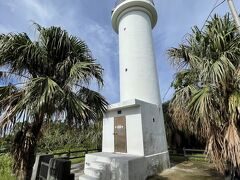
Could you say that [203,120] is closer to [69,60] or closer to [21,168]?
[69,60]

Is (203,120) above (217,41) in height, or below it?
below

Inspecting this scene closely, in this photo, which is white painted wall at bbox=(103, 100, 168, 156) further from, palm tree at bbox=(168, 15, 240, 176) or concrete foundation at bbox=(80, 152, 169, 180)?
palm tree at bbox=(168, 15, 240, 176)

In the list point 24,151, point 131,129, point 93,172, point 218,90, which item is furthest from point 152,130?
point 24,151

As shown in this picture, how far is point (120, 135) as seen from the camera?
8.91m

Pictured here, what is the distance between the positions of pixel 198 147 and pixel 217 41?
12063mm

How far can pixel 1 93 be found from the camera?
4.51 m

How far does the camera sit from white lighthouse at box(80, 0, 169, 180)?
740 centimetres

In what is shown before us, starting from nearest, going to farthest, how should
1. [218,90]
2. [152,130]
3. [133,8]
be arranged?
[218,90], [152,130], [133,8]

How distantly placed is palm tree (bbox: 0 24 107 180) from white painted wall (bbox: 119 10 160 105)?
483 centimetres

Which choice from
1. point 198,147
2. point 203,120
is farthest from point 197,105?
point 198,147

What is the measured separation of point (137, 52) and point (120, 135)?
5.00 metres

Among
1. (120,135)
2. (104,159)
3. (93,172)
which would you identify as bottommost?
(93,172)

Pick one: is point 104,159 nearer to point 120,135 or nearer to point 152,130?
point 120,135

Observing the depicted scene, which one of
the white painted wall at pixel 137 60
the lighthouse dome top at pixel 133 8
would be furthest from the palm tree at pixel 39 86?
the lighthouse dome top at pixel 133 8
